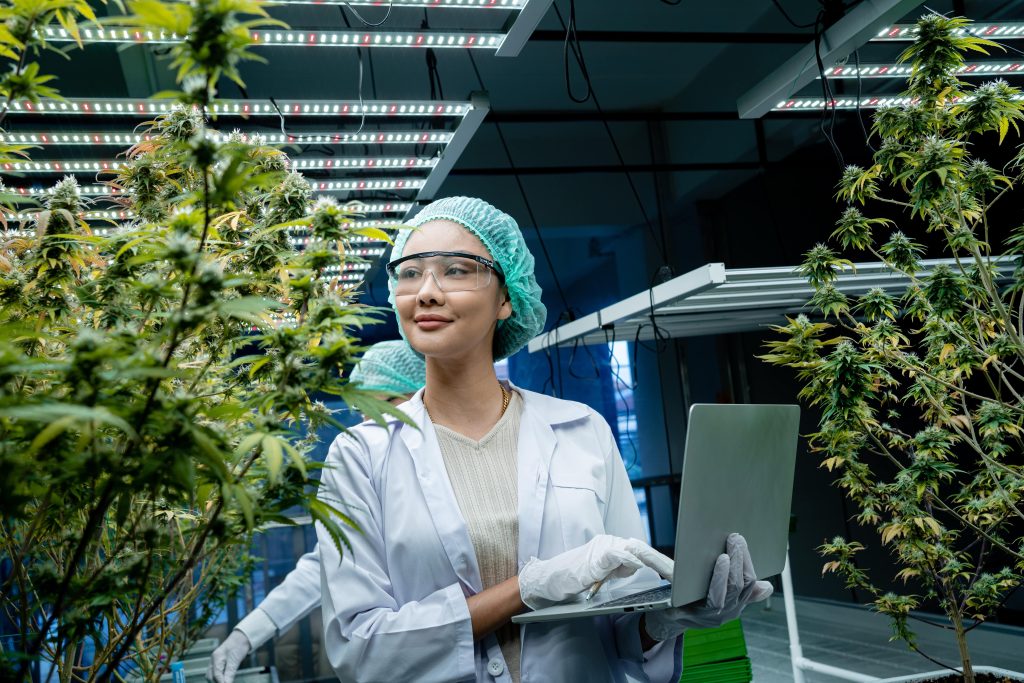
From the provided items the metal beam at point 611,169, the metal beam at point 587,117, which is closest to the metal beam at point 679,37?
the metal beam at point 587,117

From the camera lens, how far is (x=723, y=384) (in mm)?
8219

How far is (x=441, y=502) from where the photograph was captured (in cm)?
168

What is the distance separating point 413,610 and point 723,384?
704cm

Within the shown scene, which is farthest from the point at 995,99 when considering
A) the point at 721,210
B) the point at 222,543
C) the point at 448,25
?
the point at 721,210

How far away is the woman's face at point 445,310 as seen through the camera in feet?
5.65

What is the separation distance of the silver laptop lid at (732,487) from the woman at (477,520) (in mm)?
61

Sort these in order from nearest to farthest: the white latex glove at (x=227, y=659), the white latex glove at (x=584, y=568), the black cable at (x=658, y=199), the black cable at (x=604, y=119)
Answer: the white latex glove at (x=584, y=568), the white latex glove at (x=227, y=659), the black cable at (x=604, y=119), the black cable at (x=658, y=199)

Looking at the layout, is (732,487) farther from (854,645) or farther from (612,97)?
A: (612,97)

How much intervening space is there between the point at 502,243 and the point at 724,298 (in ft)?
7.17

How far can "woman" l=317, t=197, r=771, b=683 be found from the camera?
1.54 meters

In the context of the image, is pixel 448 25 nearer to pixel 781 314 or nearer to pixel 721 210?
pixel 781 314

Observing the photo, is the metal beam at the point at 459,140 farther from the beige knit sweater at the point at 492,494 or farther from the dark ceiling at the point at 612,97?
the dark ceiling at the point at 612,97

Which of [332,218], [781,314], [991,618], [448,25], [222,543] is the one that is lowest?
[991,618]

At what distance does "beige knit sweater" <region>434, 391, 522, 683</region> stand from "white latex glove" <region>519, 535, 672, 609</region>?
0.14 m
